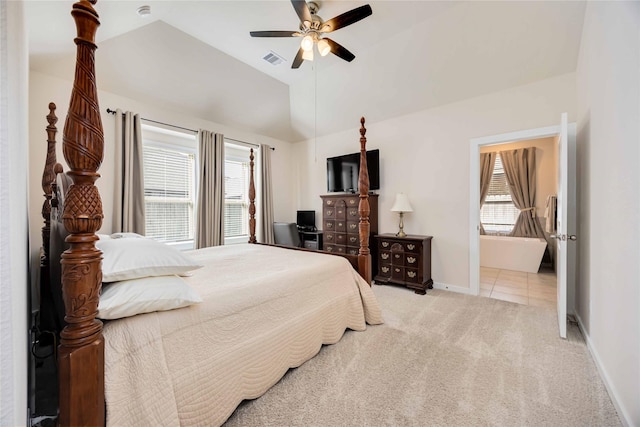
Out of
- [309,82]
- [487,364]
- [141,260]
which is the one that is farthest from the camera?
[309,82]

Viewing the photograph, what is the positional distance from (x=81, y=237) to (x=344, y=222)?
3.63 meters

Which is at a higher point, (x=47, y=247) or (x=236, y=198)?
(x=236, y=198)

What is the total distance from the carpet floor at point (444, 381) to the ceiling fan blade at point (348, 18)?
2705mm

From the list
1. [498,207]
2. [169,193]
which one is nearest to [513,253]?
[498,207]

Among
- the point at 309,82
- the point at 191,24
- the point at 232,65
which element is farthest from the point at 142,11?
the point at 309,82

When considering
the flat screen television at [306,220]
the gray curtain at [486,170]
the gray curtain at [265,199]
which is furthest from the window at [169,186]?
the gray curtain at [486,170]

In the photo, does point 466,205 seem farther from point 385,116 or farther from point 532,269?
point 532,269

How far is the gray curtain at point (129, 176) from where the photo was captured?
3.17 meters

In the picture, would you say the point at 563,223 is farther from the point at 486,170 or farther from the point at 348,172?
the point at 486,170

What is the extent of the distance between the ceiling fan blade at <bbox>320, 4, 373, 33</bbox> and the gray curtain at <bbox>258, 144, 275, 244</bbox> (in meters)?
2.91

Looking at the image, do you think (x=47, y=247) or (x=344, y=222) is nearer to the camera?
(x=47, y=247)

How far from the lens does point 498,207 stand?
571 cm

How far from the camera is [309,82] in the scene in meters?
4.18

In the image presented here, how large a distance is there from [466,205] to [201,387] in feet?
11.6
